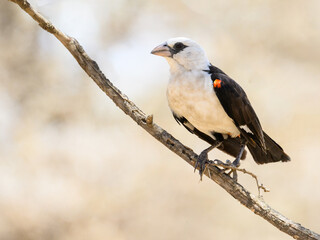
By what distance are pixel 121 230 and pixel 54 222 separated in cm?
119

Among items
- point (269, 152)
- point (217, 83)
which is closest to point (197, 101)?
point (217, 83)

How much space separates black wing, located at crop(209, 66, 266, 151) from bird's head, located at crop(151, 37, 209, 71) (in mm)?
156

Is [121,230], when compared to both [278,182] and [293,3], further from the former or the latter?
[293,3]

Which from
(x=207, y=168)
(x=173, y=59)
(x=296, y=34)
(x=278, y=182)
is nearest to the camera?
(x=207, y=168)

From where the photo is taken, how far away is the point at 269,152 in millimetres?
4285

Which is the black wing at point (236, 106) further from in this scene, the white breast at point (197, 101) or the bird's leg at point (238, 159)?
the bird's leg at point (238, 159)

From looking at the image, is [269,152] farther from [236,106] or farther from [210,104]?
[210,104]

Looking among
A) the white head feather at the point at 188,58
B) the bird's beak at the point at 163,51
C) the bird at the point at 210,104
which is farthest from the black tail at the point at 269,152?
the bird's beak at the point at 163,51

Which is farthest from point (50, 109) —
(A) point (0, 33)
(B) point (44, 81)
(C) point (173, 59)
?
(C) point (173, 59)

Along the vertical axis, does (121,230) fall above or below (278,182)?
below

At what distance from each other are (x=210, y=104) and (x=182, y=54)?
60 cm

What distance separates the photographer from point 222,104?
3.90m

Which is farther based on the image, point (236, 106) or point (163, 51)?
point (163, 51)

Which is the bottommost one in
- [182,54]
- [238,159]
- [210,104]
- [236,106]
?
[238,159]
